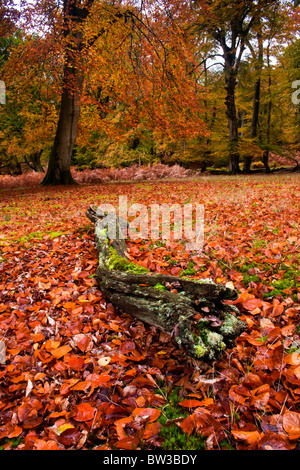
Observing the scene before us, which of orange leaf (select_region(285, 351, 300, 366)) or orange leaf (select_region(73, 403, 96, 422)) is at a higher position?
orange leaf (select_region(285, 351, 300, 366))

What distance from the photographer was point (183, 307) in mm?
1730

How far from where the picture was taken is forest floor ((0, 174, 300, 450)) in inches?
51.1

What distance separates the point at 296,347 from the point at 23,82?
1216 centimetres

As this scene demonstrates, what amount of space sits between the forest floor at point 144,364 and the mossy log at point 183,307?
0.14 m

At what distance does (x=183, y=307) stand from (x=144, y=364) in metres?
0.50

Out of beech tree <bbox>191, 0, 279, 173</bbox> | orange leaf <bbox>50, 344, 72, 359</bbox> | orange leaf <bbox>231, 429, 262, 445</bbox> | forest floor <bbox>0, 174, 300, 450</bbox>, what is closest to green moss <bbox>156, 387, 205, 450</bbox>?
forest floor <bbox>0, 174, 300, 450</bbox>

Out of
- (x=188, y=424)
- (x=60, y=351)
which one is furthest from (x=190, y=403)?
(x=60, y=351)

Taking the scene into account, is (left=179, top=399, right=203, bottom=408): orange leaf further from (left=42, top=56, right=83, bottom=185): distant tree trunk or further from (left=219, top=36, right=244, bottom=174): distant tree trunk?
(left=219, top=36, right=244, bottom=174): distant tree trunk

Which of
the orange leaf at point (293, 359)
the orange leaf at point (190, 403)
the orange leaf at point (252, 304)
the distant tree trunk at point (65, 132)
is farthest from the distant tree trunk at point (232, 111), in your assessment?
the orange leaf at point (190, 403)

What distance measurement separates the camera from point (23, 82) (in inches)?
388

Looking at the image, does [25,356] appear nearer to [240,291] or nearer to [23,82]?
[240,291]

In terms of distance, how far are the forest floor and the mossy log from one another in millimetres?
145

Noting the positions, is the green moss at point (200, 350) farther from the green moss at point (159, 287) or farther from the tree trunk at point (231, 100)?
the tree trunk at point (231, 100)
